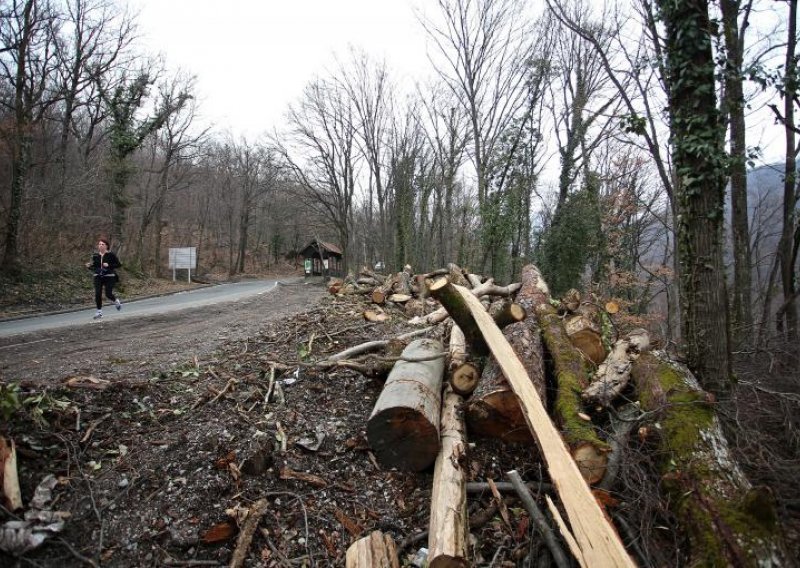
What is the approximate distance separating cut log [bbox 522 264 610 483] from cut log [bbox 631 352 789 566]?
0.44m

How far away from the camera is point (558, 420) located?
352 cm

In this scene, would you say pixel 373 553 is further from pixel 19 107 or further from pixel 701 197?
pixel 19 107

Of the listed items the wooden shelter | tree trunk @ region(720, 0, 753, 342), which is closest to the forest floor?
tree trunk @ region(720, 0, 753, 342)

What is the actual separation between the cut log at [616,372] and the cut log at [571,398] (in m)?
0.13

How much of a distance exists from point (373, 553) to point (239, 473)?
1260 millimetres

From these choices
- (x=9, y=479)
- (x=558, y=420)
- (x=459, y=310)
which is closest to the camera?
(x=9, y=479)

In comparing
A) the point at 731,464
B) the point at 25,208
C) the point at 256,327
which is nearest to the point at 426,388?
the point at 731,464

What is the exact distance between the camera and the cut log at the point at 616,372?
3.67m

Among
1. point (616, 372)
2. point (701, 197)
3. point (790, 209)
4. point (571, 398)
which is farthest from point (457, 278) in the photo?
point (571, 398)

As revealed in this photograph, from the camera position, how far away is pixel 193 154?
2662 centimetres

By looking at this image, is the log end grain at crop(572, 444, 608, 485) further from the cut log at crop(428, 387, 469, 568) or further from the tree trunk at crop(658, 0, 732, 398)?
the tree trunk at crop(658, 0, 732, 398)

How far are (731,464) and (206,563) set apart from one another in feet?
11.7

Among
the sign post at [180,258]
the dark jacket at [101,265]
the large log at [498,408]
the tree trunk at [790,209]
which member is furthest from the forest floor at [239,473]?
the sign post at [180,258]

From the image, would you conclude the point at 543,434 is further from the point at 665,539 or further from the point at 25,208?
the point at 25,208
